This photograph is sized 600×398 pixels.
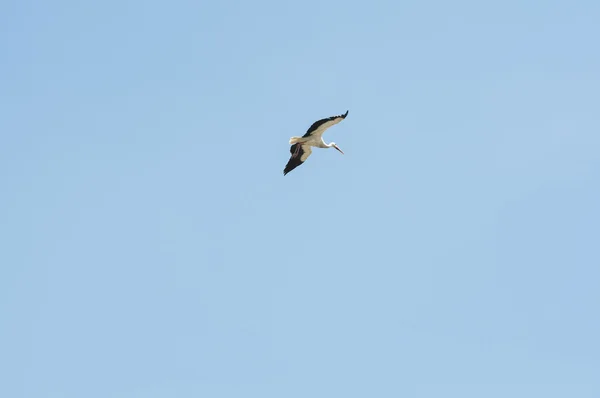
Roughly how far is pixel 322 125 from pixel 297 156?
Answer: 4877mm

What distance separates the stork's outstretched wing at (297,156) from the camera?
8244 cm

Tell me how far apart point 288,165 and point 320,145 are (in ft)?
8.21

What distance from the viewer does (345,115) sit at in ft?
249

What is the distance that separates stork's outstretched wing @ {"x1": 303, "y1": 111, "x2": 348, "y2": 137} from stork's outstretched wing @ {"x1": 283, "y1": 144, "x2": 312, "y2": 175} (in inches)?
72.9

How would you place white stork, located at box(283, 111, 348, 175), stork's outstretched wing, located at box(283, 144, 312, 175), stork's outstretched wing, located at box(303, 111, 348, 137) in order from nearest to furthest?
1. stork's outstretched wing, located at box(303, 111, 348, 137)
2. white stork, located at box(283, 111, 348, 175)
3. stork's outstretched wing, located at box(283, 144, 312, 175)

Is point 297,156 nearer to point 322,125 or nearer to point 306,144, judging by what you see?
point 306,144

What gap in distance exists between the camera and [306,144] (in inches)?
3238

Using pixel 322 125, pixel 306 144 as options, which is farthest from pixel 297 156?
pixel 322 125

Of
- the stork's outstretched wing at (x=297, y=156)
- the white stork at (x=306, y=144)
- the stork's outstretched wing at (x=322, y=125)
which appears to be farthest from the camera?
the stork's outstretched wing at (x=297, y=156)

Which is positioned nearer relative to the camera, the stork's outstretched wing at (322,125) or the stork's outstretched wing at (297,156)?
the stork's outstretched wing at (322,125)

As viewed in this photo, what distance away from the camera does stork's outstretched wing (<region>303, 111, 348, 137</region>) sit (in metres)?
76.7

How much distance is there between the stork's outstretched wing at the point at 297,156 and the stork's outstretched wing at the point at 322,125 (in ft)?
6.08

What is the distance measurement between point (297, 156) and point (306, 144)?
3.78 ft

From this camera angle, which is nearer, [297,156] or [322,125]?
[322,125]
